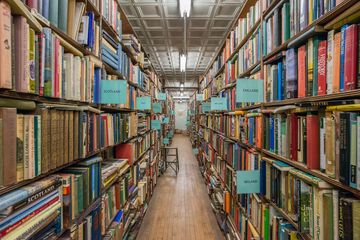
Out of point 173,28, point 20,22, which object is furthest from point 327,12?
point 173,28

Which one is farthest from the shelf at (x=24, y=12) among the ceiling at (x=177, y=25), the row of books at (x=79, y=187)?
the ceiling at (x=177, y=25)

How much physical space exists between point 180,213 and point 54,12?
3.20 m

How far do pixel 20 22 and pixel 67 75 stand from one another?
422mm

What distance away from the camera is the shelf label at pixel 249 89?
1.67m

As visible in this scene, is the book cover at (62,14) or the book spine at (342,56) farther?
the book cover at (62,14)

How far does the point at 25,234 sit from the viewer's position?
0.80 m

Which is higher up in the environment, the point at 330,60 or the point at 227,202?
the point at 330,60

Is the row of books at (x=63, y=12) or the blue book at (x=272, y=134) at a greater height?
the row of books at (x=63, y=12)

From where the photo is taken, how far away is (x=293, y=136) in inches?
48.8

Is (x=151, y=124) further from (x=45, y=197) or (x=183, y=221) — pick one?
(x=45, y=197)

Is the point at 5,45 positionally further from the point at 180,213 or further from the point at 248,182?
the point at 180,213

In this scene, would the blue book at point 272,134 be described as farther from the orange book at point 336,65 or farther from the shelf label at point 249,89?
the orange book at point 336,65

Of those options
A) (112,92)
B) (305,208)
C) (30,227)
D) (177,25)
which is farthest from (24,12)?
(177,25)

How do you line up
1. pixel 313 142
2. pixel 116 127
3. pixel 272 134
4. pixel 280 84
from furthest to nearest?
pixel 116 127 → pixel 272 134 → pixel 280 84 → pixel 313 142
